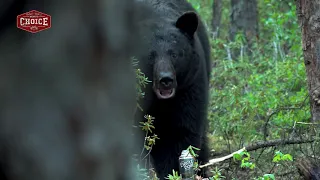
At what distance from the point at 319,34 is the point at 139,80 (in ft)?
6.79

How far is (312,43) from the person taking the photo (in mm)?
5867

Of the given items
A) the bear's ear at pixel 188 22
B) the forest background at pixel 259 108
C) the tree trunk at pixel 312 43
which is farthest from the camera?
the bear's ear at pixel 188 22

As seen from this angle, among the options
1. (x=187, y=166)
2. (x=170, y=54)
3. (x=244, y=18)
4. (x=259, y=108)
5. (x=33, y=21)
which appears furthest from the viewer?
(x=244, y=18)

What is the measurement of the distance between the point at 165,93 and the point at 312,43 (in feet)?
4.79

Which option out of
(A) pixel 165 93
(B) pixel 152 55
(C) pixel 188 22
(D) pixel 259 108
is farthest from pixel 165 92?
(D) pixel 259 108

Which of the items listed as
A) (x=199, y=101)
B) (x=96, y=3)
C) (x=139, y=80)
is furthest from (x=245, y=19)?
(x=96, y=3)

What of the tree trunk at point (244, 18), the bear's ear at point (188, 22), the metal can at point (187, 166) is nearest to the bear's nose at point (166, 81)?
the bear's ear at point (188, 22)

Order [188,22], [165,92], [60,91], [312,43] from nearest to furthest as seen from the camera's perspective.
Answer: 1. [60,91]
2. [312,43]
3. [165,92]
4. [188,22]

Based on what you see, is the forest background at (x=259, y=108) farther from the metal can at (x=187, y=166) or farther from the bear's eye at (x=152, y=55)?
the bear's eye at (x=152, y=55)

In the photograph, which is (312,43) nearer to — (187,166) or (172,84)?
(172,84)

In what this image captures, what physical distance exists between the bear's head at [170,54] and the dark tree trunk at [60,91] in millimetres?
5113

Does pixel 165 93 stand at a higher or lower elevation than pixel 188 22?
lower

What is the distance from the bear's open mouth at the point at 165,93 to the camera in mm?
6125

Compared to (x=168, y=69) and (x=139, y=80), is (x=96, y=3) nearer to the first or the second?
(x=139, y=80)
